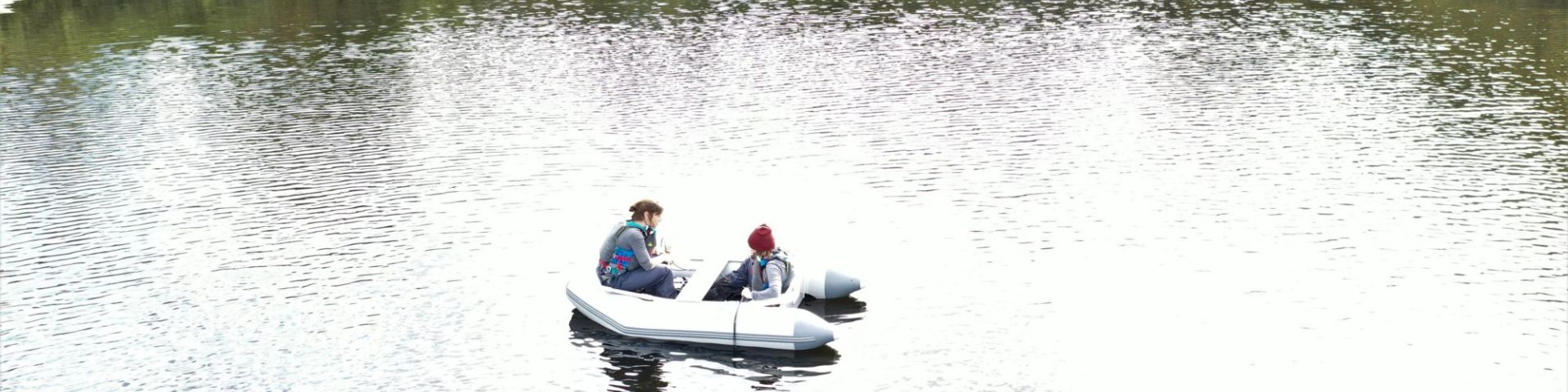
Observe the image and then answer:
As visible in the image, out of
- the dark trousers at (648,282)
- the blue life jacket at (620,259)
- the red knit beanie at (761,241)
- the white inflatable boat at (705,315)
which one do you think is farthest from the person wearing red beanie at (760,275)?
the blue life jacket at (620,259)

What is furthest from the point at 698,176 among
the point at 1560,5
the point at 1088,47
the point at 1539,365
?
the point at 1560,5

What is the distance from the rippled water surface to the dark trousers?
663 millimetres

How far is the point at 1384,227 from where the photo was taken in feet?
79.1

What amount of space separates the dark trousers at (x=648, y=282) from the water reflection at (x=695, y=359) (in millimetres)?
680

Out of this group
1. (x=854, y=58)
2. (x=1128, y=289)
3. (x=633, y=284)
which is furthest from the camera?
(x=854, y=58)

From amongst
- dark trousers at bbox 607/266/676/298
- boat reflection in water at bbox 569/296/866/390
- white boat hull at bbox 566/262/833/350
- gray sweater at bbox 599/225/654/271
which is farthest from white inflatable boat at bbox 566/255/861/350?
gray sweater at bbox 599/225/654/271

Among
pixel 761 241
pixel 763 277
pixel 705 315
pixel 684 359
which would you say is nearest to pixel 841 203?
pixel 763 277

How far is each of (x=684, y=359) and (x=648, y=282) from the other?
154 centimetres

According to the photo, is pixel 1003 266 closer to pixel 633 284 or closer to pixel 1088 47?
pixel 633 284

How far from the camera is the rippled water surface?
18.3m

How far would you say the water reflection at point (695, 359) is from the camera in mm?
17406

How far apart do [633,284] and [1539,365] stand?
36.6 ft

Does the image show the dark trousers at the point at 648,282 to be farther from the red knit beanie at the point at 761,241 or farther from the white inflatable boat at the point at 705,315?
the red knit beanie at the point at 761,241

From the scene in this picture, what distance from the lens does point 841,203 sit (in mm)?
26547
